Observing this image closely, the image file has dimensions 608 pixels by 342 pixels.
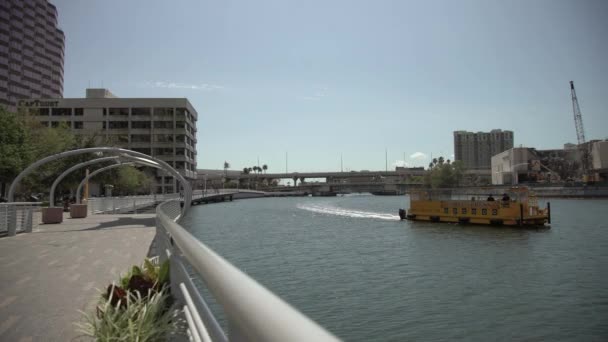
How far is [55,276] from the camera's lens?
9.74 metres

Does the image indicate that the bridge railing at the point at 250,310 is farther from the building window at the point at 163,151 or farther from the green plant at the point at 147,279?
the building window at the point at 163,151

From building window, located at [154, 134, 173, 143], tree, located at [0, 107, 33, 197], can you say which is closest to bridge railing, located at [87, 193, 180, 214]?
tree, located at [0, 107, 33, 197]

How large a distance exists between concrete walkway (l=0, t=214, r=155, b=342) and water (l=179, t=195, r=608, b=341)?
220 inches

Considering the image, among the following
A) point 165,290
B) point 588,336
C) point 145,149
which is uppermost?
point 145,149

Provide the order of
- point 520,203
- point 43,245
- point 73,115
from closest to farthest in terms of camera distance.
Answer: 1. point 43,245
2. point 520,203
3. point 73,115

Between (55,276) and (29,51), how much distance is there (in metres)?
150

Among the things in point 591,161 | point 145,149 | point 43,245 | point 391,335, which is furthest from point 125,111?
point 591,161

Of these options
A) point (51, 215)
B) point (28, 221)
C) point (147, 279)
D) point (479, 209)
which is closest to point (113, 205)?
point (51, 215)

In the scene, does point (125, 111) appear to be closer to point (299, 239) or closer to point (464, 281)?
point (299, 239)

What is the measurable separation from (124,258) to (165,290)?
8.31 meters

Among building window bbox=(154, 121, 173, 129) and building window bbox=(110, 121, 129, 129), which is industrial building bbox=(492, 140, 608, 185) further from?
building window bbox=(110, 121, 129, 129)

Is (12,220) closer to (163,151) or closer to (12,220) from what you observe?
(12,220)

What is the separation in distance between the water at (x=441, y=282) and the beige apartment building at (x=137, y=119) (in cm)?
7490

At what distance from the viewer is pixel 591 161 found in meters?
155
